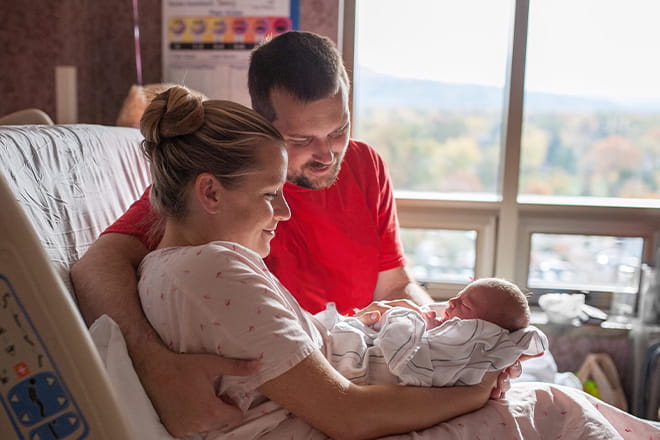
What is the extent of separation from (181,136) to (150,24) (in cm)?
193

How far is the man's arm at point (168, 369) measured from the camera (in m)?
0.95

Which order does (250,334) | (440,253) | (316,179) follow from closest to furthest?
(250,334), (316,179), (440,253)

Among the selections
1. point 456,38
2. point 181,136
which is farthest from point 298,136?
point 456,38

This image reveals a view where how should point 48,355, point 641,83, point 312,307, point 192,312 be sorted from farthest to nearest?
point 641,83 → point 312,307 → point 192,312 → point 48,355

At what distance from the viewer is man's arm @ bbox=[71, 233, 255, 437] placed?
37.6 inches

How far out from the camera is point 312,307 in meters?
1.76

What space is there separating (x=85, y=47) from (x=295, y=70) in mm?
1580

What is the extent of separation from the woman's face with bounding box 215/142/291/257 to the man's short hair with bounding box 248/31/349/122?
430mm

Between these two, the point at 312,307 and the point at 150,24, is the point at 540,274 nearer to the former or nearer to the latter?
the point at 312,307

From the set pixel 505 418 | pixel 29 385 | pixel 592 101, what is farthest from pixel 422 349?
pixel 592 101

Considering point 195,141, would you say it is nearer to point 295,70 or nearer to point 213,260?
point 213,260

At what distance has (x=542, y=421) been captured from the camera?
3.80 ft

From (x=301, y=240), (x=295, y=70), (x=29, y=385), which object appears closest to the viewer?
(x=29, y=385)

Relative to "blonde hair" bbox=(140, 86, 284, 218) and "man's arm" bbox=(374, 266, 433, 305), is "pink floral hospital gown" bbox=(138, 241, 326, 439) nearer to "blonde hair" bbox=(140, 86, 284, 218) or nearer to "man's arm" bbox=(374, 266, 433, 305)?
"blonde hair" bbox=(140, 86, 284, 218)
